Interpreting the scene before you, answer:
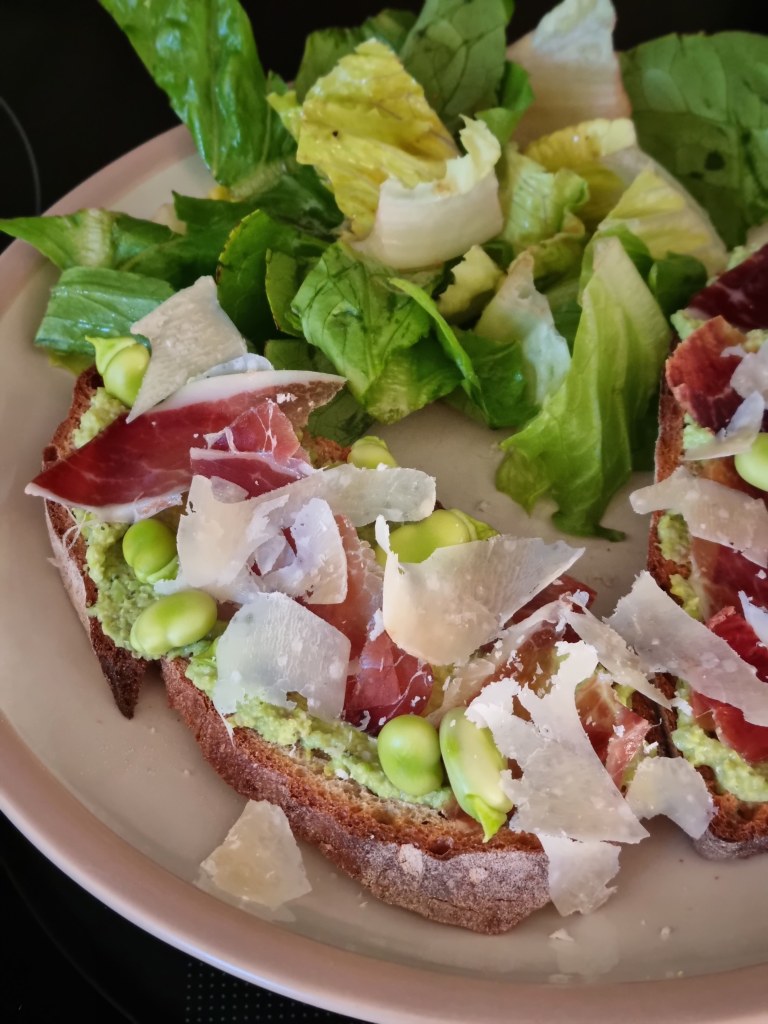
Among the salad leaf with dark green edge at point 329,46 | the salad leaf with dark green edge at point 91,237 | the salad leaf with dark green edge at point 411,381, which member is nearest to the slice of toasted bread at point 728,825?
the salad leaf with dark green edge at point 411,381

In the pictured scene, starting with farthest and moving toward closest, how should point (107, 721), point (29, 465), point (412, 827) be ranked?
point (29, 465)
point (107, 721)
point (412, 827)

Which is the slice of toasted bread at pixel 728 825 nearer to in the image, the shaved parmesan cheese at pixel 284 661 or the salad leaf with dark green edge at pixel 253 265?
the shaved parmesan cheese at pixel 284 661

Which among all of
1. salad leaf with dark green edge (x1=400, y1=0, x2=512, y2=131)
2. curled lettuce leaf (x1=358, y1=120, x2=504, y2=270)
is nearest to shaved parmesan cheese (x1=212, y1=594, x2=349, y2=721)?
curled lettuce leaf (x1=358, y1=120, x2=504, y2=270)

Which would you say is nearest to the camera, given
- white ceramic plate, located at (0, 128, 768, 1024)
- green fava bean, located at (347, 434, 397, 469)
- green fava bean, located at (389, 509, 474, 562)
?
white ceramic plate, located at (0, 128, 768, 1024)

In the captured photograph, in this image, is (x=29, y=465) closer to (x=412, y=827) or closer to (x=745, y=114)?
(x=412, y=827)

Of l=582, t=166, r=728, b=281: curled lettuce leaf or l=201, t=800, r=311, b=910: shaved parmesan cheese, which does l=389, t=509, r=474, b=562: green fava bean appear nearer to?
l=201, t=800, r=311, b=910: shaved parmesan cheese

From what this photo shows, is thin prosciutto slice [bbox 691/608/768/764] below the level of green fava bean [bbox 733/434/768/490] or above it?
below

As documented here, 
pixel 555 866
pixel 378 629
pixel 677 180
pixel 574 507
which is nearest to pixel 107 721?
pixel 378 629
